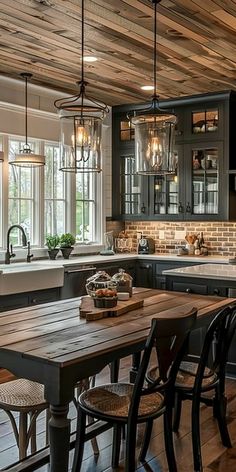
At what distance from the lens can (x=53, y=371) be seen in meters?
2.03

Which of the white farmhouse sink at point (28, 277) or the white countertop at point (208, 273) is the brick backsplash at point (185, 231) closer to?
the white countertop at point (208, 273)

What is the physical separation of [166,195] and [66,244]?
4.87 ft

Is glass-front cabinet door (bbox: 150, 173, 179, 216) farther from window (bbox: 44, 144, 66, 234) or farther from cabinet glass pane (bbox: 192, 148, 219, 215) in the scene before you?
window (bbox: 44, 144, 66, 234)

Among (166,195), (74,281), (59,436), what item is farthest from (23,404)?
(166,195)

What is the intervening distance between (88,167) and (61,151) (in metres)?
0.20

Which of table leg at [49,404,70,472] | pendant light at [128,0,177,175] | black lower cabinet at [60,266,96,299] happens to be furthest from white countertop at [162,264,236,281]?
table leg at [49,404,70,472]

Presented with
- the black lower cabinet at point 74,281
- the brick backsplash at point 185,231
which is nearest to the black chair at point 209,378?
the black lower cabinet at point 74,281

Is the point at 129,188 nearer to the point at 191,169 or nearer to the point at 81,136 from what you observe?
the point at 191,169

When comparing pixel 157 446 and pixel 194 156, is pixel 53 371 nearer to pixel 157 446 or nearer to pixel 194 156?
pixel 157 446

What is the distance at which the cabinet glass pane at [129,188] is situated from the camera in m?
6.76

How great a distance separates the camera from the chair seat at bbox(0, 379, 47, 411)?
7.95ft

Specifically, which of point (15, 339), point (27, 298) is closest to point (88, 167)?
point (15, 339)

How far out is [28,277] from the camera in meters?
4.60

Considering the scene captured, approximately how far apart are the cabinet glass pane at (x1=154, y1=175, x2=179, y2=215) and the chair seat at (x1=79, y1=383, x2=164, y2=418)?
12.9 feet
